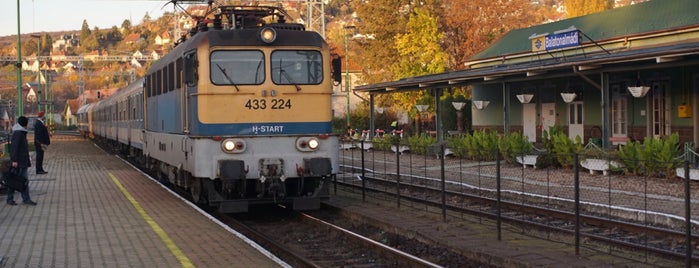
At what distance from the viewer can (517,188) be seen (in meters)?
16.7

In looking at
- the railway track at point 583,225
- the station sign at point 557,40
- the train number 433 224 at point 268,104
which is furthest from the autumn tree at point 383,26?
the train number 433 224 at point 268,104

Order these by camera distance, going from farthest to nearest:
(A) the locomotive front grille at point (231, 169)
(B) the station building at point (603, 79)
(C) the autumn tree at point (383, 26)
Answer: (C) the autumn tree at point (383, 26) → (B) the station building at point (603, 79) → (A) the locomotive front grille at point (231, 169)

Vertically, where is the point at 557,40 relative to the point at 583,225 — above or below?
above

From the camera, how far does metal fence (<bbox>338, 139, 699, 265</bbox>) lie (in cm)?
973

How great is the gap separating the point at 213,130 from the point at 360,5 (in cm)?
4013

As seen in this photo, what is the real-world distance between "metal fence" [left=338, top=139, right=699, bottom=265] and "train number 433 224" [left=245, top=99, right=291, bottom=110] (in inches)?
85.9

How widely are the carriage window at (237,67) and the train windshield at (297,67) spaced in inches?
10.4

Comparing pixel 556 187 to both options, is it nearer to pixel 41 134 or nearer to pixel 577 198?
pixel 577 198

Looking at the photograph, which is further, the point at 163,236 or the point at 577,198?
the point at 163,236

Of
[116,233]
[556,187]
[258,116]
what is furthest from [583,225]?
[116,233]

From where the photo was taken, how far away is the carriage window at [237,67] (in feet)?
43.8

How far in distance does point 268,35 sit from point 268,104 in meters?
1.17

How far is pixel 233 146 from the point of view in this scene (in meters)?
13.2

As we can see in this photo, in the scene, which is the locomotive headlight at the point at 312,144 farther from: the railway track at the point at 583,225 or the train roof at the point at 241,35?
the railway track at the point at 583,225
